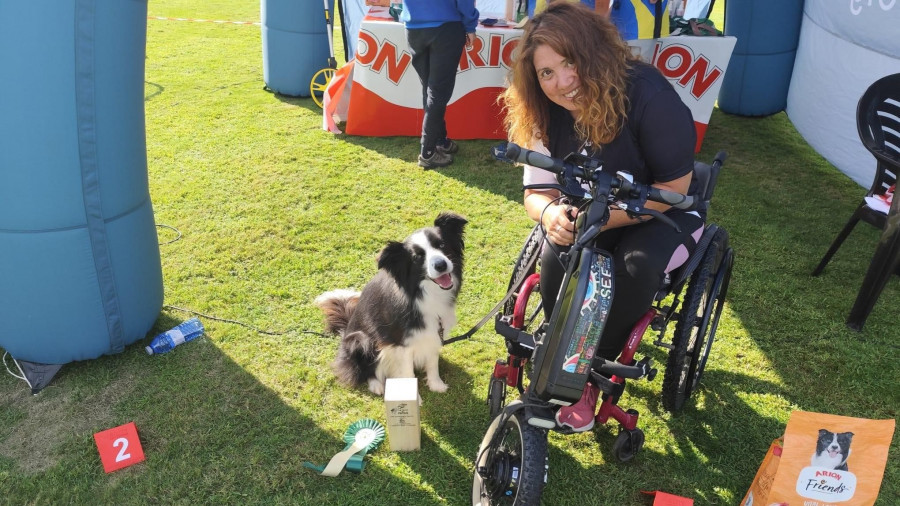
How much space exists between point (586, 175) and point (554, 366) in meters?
0.51

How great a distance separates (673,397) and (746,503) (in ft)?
1.59

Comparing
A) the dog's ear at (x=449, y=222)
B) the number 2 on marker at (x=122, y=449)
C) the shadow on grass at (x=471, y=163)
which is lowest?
the number 2 on marker at (x=122, y=449)

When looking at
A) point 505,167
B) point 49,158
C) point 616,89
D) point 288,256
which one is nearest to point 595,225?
point 616,89

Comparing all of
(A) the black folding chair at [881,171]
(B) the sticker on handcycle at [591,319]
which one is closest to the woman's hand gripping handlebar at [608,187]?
(B) the sticker on handcycle at [591,319]

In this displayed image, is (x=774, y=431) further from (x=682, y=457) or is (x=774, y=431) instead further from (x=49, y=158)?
(x=49, y=158)

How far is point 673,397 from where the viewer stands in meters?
2.38

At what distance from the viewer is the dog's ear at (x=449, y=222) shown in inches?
91.7

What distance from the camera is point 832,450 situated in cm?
175

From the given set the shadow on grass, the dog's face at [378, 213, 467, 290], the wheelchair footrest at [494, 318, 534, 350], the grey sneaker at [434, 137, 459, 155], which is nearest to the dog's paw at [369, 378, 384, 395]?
the dog's face at [378, 213, 467, 290]

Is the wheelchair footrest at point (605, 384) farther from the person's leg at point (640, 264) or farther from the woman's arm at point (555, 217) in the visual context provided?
the woman's arm at point (555, 217)

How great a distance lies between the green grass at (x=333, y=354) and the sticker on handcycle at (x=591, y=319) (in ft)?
2.49

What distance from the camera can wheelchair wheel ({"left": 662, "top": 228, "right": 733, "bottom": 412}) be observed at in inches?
82.1

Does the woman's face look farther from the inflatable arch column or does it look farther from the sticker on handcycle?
the inflatable arch column

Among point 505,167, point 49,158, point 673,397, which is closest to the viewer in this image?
point 49,158
